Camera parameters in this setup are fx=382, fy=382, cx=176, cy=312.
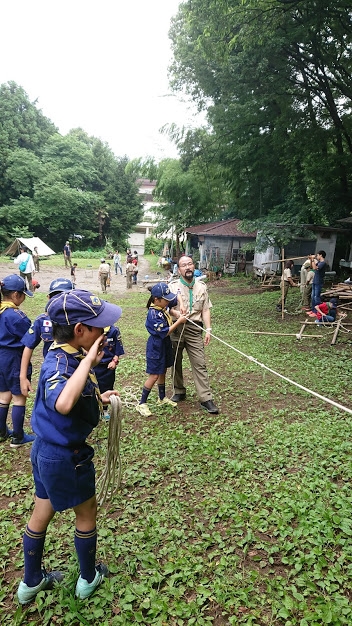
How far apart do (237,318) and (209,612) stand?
10.1 meters

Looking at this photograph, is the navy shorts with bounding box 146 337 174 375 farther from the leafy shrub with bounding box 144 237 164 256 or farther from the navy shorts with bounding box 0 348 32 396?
the leafy shrub with bounding box 144 237 164 256

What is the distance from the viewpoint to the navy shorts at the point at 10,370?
395cm

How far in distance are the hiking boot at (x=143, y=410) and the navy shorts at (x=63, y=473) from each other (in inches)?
115

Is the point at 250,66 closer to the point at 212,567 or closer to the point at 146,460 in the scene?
the point at 146,460

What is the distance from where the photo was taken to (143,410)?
508 centimetres

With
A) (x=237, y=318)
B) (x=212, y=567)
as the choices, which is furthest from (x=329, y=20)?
(x=212, y=567)

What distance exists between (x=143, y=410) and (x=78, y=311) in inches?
133

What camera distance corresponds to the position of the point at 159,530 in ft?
9.80

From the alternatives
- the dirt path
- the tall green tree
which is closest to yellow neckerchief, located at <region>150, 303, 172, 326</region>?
the tall green tree

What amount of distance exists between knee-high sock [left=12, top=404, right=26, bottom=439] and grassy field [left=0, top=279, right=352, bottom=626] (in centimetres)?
20

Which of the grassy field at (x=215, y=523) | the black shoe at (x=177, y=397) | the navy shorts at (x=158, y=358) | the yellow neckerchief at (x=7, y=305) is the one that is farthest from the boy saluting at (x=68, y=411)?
the black shoe at (x=177, y=397)

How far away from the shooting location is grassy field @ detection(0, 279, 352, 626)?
2.35m

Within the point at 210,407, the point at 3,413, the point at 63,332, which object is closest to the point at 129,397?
the point at 210,407

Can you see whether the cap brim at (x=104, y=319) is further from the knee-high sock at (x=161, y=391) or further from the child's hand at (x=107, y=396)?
the knee-high sock at (x=161, y=391)
